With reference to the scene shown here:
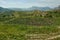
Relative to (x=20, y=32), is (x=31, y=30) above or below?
below

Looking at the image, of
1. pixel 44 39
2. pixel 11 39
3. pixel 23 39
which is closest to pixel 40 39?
pixel 44 39

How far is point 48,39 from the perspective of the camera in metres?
34.2

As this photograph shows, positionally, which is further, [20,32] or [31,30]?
[31,30]

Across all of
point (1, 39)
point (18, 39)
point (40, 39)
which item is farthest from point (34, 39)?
point (1, 39)

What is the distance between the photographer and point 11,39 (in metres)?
32.3

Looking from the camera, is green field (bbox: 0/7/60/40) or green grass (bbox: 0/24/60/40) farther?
green field (bbox: 0/7/60/40)

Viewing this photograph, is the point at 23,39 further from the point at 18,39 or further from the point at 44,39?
the point at 44,39

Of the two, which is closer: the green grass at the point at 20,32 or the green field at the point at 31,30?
the green grass at the point at 20,32

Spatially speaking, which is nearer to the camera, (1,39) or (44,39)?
(1,39)

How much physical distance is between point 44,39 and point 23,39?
12.8 ft

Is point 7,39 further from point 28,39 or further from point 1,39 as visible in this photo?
point 28,39

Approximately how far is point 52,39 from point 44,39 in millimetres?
1451

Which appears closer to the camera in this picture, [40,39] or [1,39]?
[1,39]

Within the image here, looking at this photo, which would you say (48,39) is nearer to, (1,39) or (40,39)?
(40,39)
